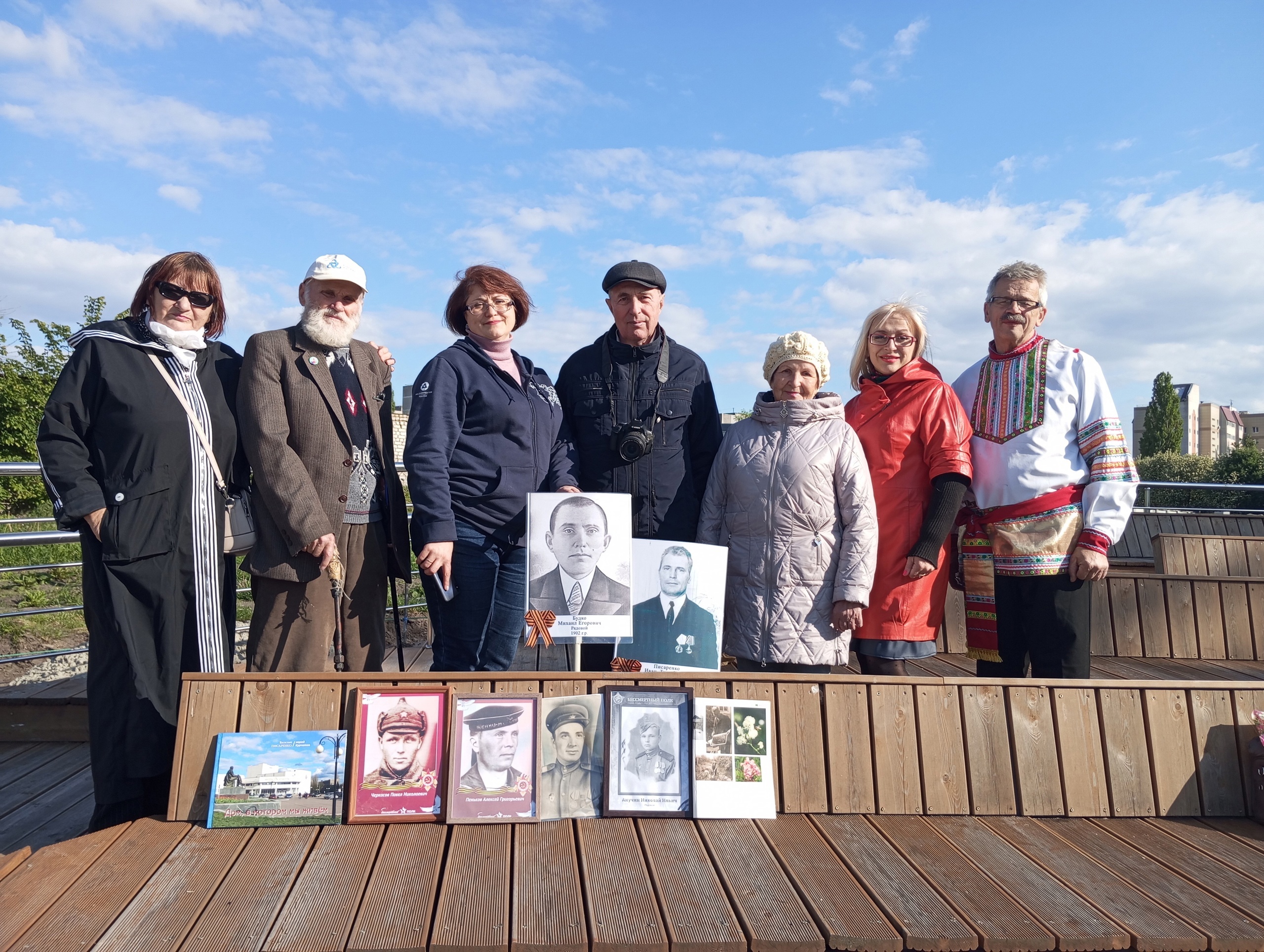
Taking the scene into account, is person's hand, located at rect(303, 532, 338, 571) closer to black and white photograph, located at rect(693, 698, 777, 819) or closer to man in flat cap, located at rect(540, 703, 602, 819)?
man in flat cap, located at rect(540, 703, 602, 819)

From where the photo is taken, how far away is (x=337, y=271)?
2828 millimetres

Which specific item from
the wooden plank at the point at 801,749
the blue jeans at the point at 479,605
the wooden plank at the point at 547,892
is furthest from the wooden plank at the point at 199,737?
the wooden plank at the point at 801,749

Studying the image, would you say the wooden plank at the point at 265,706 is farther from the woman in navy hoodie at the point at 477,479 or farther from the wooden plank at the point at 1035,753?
the wooden plank at the point at 1035,753

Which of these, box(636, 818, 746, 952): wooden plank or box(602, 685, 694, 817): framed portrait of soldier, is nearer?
box(636, 818, 746, 952): wooden plank

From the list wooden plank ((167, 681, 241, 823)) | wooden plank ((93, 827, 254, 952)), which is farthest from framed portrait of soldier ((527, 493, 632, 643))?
wooden plank ((93, 827, 254, 952))

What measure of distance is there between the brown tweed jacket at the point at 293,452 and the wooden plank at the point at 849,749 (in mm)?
1557

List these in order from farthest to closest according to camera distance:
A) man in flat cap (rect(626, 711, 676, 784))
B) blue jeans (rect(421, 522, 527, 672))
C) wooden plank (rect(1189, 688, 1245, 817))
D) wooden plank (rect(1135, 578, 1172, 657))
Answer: wooden plank (rect(1135, 578, 1172, 657)) < blue jeans (rect(421, 522, 527, 672)) < wooden plank (rect(1189, 688, 1245, 817)) < man in flat cap (rect(626, 711, 676, 784))

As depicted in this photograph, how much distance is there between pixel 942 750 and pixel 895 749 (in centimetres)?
14

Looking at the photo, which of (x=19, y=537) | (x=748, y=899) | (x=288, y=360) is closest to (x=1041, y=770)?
(x=748, y=899)

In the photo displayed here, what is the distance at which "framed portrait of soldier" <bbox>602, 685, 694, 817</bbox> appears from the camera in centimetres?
224

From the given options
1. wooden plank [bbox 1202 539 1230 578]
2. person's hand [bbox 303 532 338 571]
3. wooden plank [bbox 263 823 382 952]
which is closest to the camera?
wooden plank [bbox 263 823 382 952]

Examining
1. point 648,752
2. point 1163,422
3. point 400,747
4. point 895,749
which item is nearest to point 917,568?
point 895,749

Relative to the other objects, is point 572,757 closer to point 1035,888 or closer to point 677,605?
point 677,605

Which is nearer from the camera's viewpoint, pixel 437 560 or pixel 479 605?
pixel 437 560
